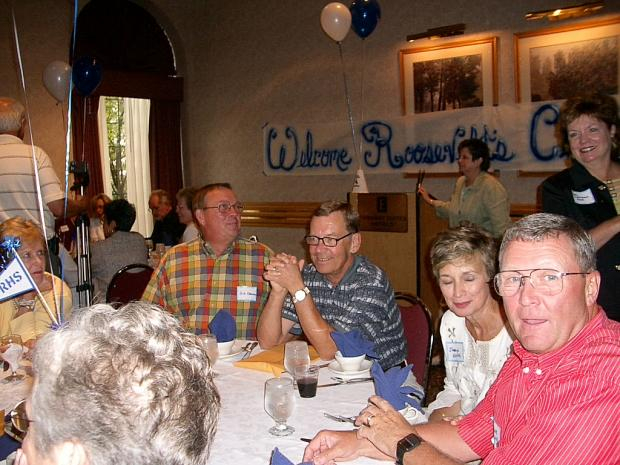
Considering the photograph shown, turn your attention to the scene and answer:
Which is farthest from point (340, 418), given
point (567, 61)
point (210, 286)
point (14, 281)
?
point (567, 61)

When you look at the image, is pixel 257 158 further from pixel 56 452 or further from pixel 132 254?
pixel 56 452

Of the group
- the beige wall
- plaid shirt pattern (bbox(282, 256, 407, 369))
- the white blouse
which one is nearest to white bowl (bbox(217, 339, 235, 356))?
plaid shirt pattern (bbox(282, 256, 407, 369))

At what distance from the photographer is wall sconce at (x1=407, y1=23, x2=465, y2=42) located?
655 centimetres

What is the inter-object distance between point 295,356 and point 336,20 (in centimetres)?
Answer: 511

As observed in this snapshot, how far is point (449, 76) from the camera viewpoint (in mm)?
6746

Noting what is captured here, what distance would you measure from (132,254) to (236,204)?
1621 millimetres

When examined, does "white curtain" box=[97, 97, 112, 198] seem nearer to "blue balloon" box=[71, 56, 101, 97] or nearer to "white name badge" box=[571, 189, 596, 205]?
"blue balloon" box=[71, 56, 101, 97]

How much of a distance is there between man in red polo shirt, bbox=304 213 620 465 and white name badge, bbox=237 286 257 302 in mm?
1678

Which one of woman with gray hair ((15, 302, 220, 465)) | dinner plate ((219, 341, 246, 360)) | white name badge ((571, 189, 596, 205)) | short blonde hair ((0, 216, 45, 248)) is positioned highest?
white name badge ((571, 189, 596, 205))

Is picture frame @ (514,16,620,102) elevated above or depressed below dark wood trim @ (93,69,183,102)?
below

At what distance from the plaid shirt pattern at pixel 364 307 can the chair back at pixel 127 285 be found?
1.57 metres

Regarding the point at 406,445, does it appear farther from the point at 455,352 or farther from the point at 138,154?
the point at 138,154

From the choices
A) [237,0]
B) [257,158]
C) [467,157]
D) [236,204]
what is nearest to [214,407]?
[236,204]

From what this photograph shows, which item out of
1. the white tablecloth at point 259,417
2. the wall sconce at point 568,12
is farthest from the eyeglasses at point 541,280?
the wall sconce at point 568,12
